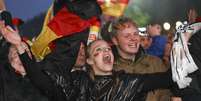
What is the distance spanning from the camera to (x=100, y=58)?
3.09 meters

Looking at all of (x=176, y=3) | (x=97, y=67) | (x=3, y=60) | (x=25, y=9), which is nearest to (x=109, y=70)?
(x=97, y=67)

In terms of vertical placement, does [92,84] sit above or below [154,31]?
above

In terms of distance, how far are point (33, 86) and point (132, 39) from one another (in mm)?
666

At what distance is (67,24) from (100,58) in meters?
0.45

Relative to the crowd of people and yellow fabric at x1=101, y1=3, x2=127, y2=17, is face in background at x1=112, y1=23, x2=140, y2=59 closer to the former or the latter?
the crowd of people

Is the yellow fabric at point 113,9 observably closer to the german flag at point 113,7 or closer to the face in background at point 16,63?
the german flag at point 113,7

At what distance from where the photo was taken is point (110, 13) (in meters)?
3.81

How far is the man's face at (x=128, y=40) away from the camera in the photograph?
3234 millimetres

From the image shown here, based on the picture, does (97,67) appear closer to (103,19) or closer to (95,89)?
(95,89)

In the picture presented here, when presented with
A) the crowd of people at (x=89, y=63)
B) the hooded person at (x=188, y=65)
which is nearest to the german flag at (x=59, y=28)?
the crowd of people at (x=89, y=63)

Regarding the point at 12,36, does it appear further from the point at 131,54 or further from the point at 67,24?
the point at 131,54

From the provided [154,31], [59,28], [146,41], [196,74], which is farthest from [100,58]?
Answer: [154,31]

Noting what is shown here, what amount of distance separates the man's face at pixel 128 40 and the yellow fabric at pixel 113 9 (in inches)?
19.3

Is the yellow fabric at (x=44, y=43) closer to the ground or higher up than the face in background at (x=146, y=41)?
higher up
